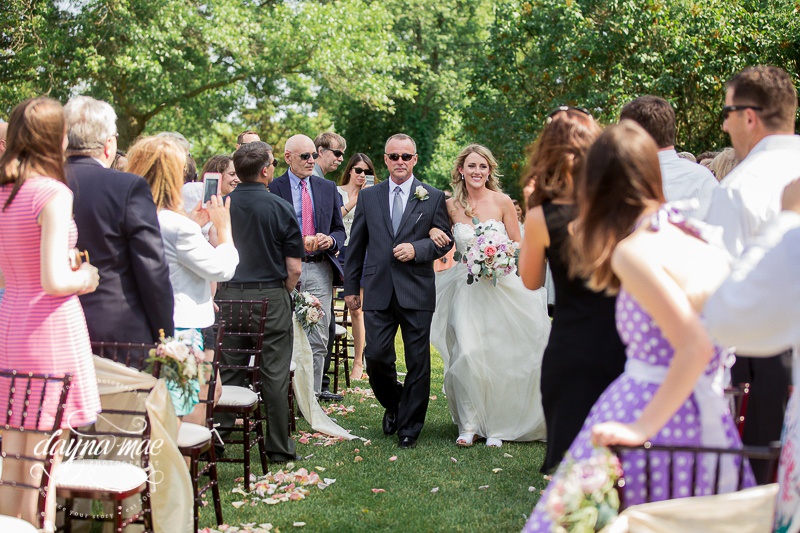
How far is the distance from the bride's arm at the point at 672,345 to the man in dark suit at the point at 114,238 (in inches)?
103

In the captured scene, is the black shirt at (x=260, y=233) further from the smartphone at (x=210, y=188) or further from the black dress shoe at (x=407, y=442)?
the black dress shoe at (x=407, y=442)

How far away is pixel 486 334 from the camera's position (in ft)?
24.8

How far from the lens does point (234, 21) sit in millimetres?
21469

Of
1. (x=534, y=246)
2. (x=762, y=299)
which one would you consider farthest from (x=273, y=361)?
(x=762, y=299)

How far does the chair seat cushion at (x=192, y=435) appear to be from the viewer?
4656 mm

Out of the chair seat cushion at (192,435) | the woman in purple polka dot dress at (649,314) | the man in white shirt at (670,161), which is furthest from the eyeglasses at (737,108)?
the chair seat cushion at (192,435)

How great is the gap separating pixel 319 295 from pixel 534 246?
4969 millimetres

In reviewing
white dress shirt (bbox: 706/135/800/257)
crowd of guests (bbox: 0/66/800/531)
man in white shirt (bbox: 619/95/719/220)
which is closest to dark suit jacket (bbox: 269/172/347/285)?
crowd of guests (bbox: 0/66/800/531)

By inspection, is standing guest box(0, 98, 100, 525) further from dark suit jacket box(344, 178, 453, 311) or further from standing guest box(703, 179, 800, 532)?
dark suit jacket box(344, 178, 453, 311)

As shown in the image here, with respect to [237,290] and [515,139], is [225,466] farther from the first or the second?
[515,139]

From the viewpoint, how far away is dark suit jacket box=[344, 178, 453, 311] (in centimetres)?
714

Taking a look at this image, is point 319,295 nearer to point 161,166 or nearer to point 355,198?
point 355,198

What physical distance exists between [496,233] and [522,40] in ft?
46.6

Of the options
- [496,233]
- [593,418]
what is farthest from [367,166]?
[593,418]
